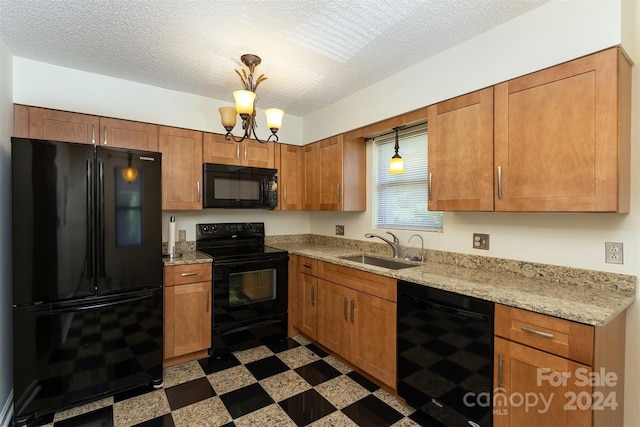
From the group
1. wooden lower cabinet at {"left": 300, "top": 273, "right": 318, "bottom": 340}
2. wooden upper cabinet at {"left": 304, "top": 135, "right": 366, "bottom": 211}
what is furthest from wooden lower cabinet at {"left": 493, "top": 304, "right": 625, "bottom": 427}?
wooden upper cabinet at {"left": 304, "top": 135, "right": 366, "bottom": 211}

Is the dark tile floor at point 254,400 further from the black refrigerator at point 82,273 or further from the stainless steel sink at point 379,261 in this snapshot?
the stainless steel sink at point 379,261

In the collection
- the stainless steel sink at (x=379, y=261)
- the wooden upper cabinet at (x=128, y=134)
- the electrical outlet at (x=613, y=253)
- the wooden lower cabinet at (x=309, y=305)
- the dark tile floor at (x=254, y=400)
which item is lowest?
the dark tile floor at (x=254, y=400)

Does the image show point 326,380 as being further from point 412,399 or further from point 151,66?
point 151,66

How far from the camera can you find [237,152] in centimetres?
312

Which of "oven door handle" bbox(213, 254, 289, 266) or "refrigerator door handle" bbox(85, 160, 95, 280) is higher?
"refrigerator door handle" bbox(85, 160, 95, 280)

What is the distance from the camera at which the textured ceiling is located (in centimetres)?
167

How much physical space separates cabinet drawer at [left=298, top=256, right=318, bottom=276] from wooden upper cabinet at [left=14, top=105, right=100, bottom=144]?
2.09 meters

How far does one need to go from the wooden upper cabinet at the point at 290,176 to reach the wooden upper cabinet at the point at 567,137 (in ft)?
7.26

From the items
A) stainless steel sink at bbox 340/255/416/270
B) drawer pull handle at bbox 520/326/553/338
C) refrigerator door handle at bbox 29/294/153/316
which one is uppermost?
stainless steel sink at bbox 340/255/416/270

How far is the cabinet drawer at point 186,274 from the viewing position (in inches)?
96.4

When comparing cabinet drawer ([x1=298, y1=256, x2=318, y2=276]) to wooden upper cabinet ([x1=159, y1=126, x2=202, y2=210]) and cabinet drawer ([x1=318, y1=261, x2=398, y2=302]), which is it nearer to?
cabinet drawer ([x1=318, y1=261, x2=398, y2=302])

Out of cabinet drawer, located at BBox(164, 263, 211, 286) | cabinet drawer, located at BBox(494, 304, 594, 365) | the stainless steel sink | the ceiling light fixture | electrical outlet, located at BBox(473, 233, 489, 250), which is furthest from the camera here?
the ceiling light fixture

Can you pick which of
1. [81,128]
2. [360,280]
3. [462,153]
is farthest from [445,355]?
[81,128]

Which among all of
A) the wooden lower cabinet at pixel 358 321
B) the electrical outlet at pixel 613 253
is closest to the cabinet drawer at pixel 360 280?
the wooden lower cabinet at pixel 358 321
